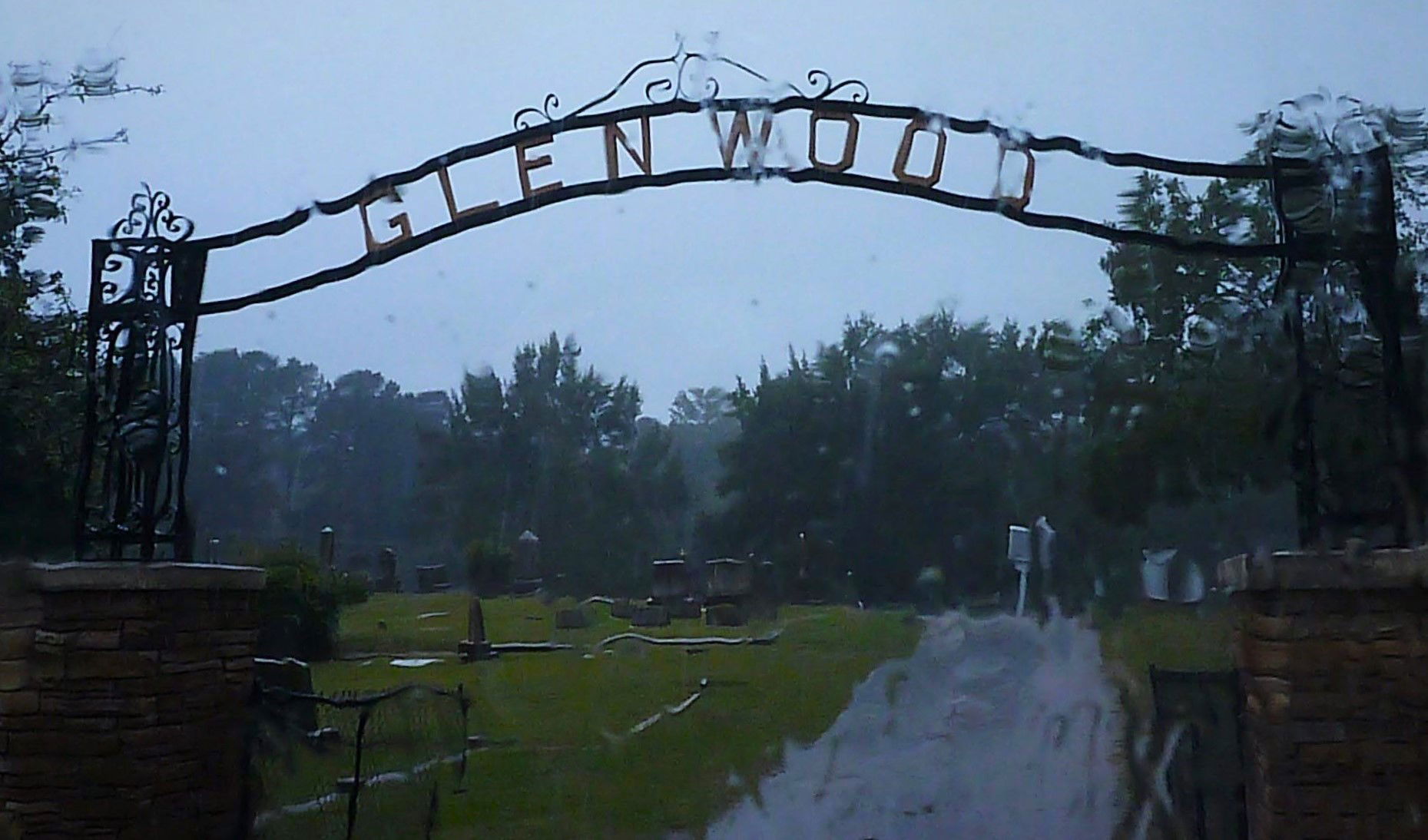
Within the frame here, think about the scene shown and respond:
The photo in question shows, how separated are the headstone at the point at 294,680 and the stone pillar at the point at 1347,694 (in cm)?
322

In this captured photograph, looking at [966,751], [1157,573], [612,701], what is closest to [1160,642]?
[1157,573]

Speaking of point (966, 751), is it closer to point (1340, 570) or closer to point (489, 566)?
point (489, 566)

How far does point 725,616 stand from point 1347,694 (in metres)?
3.98

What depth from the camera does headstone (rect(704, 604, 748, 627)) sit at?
7.04m

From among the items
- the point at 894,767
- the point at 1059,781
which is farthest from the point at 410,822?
the point at 1059,781

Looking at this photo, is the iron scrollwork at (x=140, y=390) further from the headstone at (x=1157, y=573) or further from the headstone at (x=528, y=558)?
the headstone at (x=1157, y=573)

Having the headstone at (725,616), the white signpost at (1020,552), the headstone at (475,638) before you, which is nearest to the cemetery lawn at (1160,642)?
the white signpost at (1020,552)

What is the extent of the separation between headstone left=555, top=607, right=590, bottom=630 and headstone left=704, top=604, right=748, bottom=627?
2.27 feet

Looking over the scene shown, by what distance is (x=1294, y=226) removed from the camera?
4.14m

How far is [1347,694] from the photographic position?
11.3ft

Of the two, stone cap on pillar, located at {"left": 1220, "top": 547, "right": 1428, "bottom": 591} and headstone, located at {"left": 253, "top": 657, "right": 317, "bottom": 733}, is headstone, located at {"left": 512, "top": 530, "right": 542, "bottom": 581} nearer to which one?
headstone, located at {"left": 253, "top": 657, "right": 317, "bottom": 733}

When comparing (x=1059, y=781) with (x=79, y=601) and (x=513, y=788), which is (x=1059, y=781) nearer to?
(x=513, y=788)

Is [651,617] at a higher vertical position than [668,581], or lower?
lower

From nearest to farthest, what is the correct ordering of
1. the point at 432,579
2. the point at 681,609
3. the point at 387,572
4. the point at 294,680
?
the point at 294,680 → the point at 387,572 → the point at 432,579 → the point at 681,609
